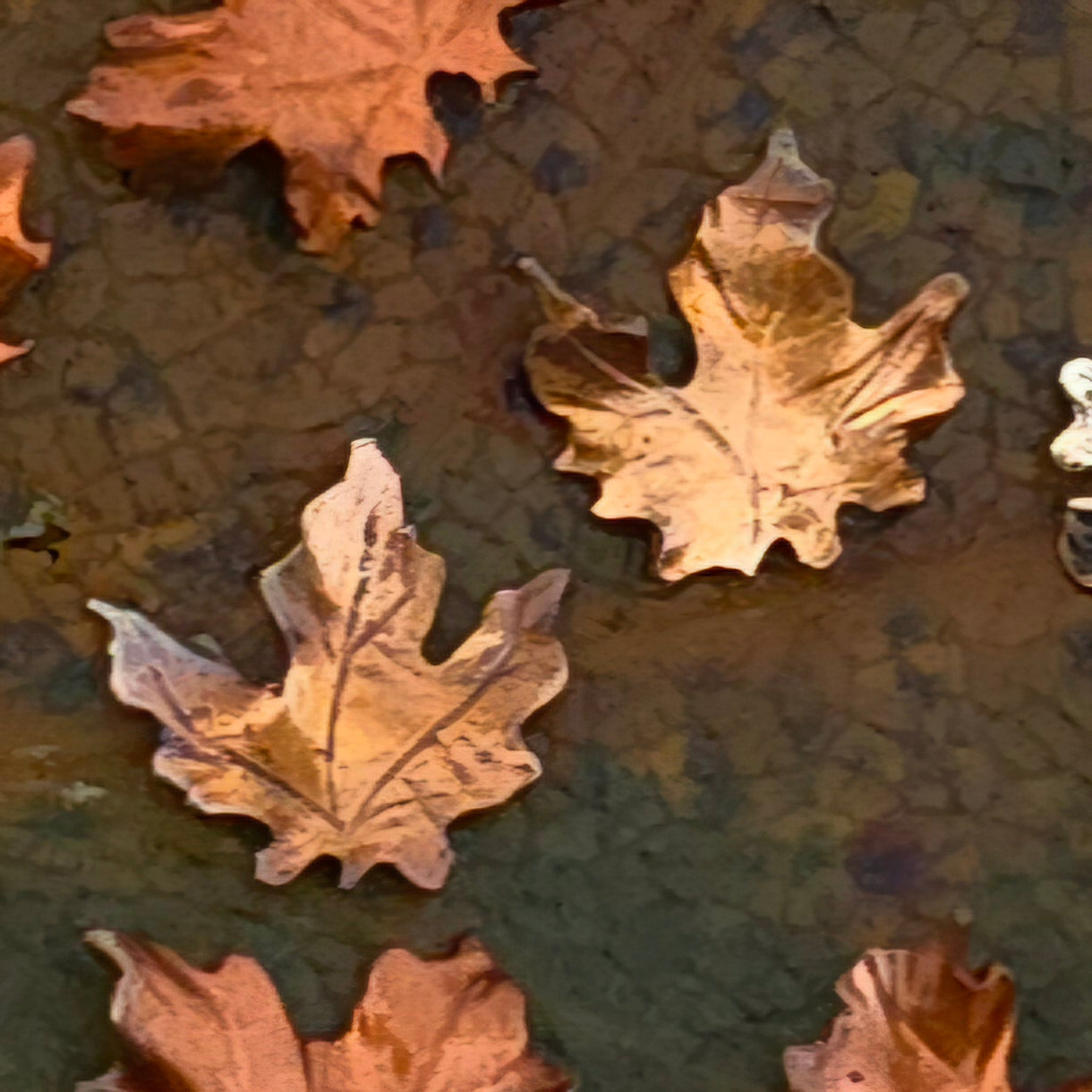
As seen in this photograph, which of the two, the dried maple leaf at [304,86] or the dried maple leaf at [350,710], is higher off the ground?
the dried maple leaf at [304,86]

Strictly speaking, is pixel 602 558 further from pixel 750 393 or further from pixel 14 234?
pixel 14 234

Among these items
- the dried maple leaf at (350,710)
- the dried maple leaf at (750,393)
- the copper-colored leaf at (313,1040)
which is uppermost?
the dried maple leaf at (750,393)

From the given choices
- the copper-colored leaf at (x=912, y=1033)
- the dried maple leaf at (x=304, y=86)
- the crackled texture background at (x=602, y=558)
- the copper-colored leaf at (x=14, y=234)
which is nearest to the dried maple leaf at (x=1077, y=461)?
the crackled texture background at (x=602, y=558)

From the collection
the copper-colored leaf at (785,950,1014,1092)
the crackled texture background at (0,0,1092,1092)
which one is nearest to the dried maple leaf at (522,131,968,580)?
the crackled texture background at (0,0,1092,1092)

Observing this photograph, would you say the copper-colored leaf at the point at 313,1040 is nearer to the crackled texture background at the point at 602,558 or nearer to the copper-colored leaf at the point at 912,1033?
the crackled texture background at the point at 602,558

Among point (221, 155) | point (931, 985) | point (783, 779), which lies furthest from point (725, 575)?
point (221, 155)

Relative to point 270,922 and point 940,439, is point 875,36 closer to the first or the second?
point 940,439
